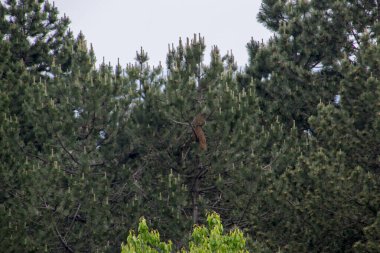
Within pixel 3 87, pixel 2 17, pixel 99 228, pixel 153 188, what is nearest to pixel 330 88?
pixel 153 188

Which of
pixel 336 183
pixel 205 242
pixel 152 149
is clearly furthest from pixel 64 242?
pixel 205 242

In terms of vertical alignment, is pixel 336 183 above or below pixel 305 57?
below

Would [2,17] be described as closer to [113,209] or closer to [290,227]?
[113,209]

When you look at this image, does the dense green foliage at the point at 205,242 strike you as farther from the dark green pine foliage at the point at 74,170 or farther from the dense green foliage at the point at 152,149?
the dark green pine foliage at the point at 74,170

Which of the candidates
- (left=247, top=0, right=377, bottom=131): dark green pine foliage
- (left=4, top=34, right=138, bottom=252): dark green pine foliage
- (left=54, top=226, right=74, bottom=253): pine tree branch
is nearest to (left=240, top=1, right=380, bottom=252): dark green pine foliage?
(left=247, top=0, right=377, bottom=131): dark green pine foliage

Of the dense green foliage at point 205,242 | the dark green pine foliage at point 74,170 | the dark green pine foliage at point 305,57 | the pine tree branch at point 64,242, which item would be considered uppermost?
the dark green pine foliage at point 305,57

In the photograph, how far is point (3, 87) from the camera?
3338 cm

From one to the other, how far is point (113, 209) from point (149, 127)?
9.22 feet

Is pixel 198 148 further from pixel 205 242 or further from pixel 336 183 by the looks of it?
pixel 205 242

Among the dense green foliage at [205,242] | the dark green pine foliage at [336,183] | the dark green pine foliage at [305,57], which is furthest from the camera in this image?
the dark green pine foliage at [305,57]

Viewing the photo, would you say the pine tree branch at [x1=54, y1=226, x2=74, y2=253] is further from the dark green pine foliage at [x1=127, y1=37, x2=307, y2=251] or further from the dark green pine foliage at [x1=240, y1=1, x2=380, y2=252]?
the dark green pine foliage at [x1=240, y1=1, x2=380, y2=252]

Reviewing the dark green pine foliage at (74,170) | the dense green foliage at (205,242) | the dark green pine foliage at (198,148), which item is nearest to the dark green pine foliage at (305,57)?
the dark green pine foliage at (198,148)

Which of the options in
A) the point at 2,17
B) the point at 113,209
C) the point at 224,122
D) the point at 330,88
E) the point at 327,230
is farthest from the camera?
the point at 2,17

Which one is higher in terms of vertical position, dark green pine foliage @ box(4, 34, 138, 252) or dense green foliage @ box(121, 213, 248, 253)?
dark green pine foliage @ box(4, 34, 138, 252)
